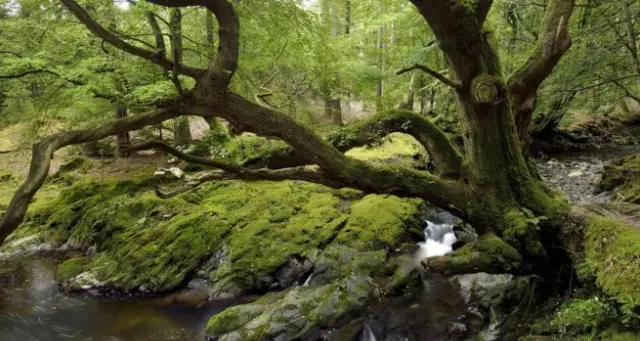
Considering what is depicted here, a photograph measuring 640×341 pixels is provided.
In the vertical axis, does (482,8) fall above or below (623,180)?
above

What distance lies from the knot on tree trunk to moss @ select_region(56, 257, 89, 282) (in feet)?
26.7

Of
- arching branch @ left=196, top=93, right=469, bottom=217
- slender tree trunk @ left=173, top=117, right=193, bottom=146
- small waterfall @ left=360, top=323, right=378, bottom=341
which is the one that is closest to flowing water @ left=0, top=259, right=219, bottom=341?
small waterfall @ left=360, top=323, right=378, bottom=341

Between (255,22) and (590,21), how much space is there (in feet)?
26.8

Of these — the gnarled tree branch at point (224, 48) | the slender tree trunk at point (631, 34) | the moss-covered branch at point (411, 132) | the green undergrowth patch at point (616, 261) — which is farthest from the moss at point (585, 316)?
the slender tree trunk at point (631, 34)

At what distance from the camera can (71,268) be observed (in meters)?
8.73

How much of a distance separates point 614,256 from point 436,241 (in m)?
4.32

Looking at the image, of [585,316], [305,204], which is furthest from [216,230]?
[585,316]

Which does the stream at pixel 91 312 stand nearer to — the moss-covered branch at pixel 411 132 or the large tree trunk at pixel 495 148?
the large tree trunk at pixel 495 148

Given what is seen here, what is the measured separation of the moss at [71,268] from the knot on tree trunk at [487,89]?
320 inches

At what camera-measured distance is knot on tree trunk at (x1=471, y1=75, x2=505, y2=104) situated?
222 inches

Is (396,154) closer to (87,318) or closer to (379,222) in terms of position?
(379,222)

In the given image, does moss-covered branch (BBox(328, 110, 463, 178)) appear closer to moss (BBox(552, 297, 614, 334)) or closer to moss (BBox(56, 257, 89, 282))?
moss (BBox(552, 297, 614, 334))

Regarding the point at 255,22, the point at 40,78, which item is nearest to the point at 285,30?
the point at 255,22

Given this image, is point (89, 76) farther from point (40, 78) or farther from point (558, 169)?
point (558, 169)
